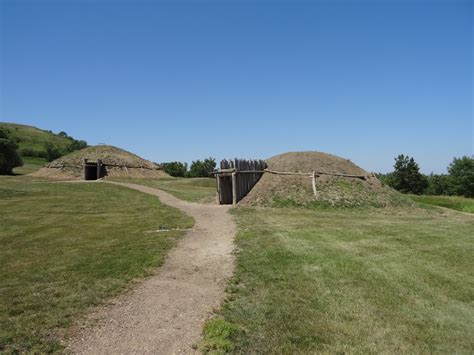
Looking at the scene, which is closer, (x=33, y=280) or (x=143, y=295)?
(x=143, y=295)

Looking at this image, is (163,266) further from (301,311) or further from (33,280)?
(301,311)

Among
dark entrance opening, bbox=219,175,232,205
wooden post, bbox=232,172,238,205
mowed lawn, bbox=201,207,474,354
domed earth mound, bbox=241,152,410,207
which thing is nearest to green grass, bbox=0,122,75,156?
dark entrance opening, bbox=219,175,232,205

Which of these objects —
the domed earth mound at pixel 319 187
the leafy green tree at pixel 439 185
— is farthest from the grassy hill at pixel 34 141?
the leafy green tree at pixel 439 185

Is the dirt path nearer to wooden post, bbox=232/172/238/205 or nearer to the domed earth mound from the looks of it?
wooden post, bbox=232/172/238/205

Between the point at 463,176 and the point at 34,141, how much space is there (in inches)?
3955

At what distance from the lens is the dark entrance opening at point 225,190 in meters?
23.4

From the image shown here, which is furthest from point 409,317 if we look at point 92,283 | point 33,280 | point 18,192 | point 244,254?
point 18,192

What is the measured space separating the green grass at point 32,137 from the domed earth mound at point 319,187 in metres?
76.5

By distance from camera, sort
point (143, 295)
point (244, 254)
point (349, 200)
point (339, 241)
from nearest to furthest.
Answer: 1. point (143, 295)
2. point (244, 254)
3. point (339, 241)
4. point (349, 200)

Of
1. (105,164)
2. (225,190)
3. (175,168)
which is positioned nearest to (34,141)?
(175,168)

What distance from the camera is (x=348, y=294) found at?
7.33 metres

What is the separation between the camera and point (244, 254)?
10.4 meters

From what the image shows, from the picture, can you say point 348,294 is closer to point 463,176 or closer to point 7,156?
point 7,156

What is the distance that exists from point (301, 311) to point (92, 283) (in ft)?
14.8
